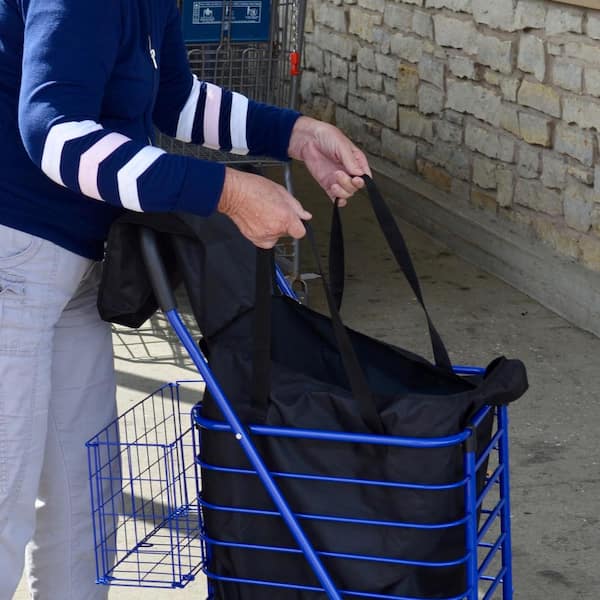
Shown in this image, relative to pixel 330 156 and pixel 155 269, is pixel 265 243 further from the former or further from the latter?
pixel 330 156

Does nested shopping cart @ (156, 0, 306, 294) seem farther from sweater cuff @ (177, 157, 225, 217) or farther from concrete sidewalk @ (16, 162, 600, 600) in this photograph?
sweater cuff @ (177, 157, 225, 217)

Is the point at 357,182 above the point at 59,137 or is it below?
below

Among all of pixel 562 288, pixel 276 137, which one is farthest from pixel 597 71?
pixel 276 137

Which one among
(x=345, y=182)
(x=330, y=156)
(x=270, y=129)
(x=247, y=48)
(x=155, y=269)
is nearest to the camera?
(x=155, y=269)

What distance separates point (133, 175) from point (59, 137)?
5.3 inches

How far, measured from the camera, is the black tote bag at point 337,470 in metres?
2.12

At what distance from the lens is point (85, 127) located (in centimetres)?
206

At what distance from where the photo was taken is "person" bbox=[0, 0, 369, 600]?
2062mm

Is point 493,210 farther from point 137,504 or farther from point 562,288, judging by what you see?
point 137,504

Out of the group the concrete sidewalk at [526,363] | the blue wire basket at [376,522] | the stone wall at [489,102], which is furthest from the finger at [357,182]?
the stone wall at [489,102]

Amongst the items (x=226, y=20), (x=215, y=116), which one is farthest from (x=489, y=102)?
(x=215, y=116)

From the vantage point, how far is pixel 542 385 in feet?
15.9

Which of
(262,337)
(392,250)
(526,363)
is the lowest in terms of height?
(526,363)

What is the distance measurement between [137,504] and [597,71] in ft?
9.01
